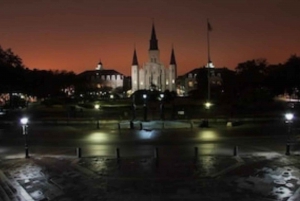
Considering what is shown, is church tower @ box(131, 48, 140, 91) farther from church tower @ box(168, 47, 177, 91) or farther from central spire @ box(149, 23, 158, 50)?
central spire @ box(149, 23, 158, 50)

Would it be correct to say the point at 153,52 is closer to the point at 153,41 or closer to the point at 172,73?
the point at 153,41

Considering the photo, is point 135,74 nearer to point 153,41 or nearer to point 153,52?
point 153,52

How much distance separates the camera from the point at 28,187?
1820 centimetres

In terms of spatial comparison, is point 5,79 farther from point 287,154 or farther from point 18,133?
point 287,154

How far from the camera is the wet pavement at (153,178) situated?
1653cm

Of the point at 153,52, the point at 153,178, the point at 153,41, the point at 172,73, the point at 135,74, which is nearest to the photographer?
the point at 153,178

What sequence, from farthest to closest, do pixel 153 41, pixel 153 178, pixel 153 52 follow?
pixel 153 52, pixel 153 41, pixel 153 178

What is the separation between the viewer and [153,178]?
1903 centimetres

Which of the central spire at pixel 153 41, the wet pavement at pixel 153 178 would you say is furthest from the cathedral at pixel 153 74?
the wet pavement at pixel 153 178

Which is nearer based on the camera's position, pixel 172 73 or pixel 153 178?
pixel 153 178

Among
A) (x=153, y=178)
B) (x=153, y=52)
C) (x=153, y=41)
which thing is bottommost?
(x=153, y=178)

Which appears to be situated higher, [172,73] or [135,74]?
[172,73]

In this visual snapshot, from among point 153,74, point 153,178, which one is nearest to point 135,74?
point 153,74

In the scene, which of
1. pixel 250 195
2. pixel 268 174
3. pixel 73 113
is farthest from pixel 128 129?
pixel 250 195
